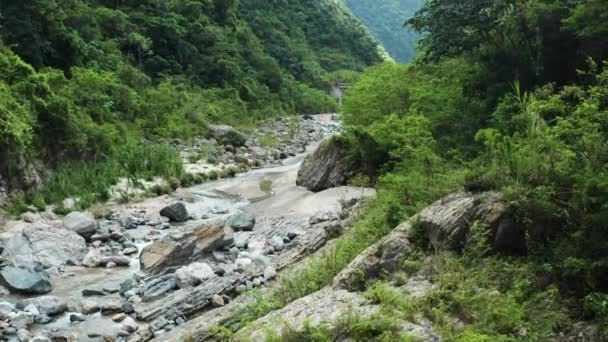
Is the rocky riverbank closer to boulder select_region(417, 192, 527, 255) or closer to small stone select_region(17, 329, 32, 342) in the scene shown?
small stone select_region(17, 329, 32, 342)

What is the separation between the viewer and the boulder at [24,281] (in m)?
10.7

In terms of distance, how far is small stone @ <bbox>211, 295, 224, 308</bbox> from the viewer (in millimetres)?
9680

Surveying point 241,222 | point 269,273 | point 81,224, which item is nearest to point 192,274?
point 269,273

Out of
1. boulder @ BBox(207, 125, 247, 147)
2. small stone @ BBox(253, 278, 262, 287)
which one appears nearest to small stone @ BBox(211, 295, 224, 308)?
small stone @ BBox(253, 278, 262, 287)

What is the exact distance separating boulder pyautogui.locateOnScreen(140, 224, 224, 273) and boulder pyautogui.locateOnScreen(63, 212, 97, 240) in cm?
316

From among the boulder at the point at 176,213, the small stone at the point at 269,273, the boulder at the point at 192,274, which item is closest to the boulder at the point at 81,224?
the boulder at the point at 176,213

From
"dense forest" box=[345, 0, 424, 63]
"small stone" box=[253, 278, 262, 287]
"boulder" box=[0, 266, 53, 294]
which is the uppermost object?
"dense forest" box=[345, 0, 424, 63]

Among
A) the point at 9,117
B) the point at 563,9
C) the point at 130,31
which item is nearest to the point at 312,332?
the point at 563,9

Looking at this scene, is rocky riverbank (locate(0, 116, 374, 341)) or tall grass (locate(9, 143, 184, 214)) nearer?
rocky riverbank (locate(0, 116, 374, 341))

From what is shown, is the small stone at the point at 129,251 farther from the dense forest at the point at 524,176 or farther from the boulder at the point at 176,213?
the dense forest at the point at 524,176

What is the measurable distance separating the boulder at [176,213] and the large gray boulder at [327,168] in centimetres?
509

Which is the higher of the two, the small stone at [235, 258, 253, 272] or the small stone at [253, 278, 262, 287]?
the small stone at [253, 278, 262, 287]

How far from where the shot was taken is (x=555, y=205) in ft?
19.8

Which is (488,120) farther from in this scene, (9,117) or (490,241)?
(9,117)
